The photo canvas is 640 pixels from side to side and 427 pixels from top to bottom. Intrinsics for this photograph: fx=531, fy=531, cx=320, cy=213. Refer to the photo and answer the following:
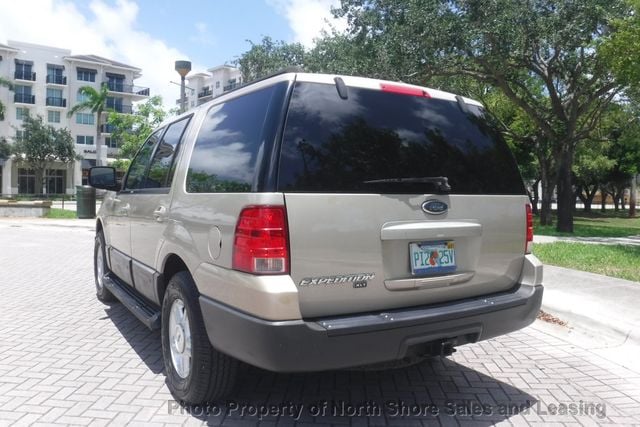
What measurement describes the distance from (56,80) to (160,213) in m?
65.2

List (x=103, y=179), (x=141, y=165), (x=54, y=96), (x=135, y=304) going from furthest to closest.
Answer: (x=54, y=96), (x=103, y=179), (x=141, y=165), (x=135, y=304)

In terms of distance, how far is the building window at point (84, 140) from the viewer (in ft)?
199

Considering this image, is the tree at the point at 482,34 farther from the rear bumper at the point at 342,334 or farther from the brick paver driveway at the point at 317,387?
the rear bumper at the point at 342,334

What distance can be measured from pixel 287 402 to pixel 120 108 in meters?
66.5

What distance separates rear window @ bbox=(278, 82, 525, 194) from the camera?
2945 millimetres

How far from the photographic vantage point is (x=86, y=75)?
62156mm

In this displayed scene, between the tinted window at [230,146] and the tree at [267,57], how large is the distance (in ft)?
72.2

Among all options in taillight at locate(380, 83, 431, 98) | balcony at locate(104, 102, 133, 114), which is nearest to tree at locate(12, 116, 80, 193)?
balcony at locate(104, 102, 133, 114)

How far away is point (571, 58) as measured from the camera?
17172 millimetres

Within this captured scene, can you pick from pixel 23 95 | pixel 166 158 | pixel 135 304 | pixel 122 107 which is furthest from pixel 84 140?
pixel 166 158

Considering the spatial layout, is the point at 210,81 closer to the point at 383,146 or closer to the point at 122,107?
the point at 122,107

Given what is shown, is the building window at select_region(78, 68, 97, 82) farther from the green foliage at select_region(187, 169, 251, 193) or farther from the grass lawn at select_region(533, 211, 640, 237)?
the green foliage at select_region(187, 169, 251, 193)

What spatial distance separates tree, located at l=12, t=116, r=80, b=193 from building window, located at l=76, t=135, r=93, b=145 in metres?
8.04

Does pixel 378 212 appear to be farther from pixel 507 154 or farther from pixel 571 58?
pixel 571 58
